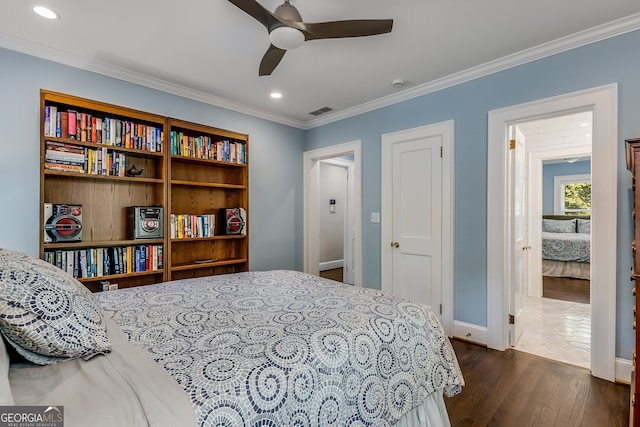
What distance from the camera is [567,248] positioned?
573cm

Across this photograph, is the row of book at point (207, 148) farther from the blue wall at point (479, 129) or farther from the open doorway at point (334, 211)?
the open doorway at point (334, 211)

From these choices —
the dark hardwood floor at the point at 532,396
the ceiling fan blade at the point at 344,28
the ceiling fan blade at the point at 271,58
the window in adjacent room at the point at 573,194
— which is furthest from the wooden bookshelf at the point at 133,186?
the window in adjacent room at the point at 573,194

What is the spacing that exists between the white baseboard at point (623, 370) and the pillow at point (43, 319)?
308cm

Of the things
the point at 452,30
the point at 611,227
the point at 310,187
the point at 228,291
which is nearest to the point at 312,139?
the point at 310,187

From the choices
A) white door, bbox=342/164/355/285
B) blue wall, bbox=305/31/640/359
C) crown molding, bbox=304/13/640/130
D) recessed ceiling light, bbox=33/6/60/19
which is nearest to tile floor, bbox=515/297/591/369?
blue wall, bbox=305/31/640/359

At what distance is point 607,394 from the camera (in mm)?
2010

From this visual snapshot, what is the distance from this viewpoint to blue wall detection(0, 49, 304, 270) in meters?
2.32

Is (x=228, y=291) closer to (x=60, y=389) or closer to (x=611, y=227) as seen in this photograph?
(x=60, y=389)

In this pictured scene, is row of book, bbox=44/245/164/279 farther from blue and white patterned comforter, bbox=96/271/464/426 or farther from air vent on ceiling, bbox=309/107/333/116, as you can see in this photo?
air vent on ceiling, bbox=309/107/333/116

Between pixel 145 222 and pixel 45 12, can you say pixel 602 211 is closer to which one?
pixel 145 222

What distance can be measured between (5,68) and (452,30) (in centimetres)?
337

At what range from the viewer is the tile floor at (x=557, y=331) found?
2.62 metres

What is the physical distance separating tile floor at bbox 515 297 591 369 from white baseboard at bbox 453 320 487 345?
30 centimetres

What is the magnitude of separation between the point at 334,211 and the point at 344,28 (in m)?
4.75
